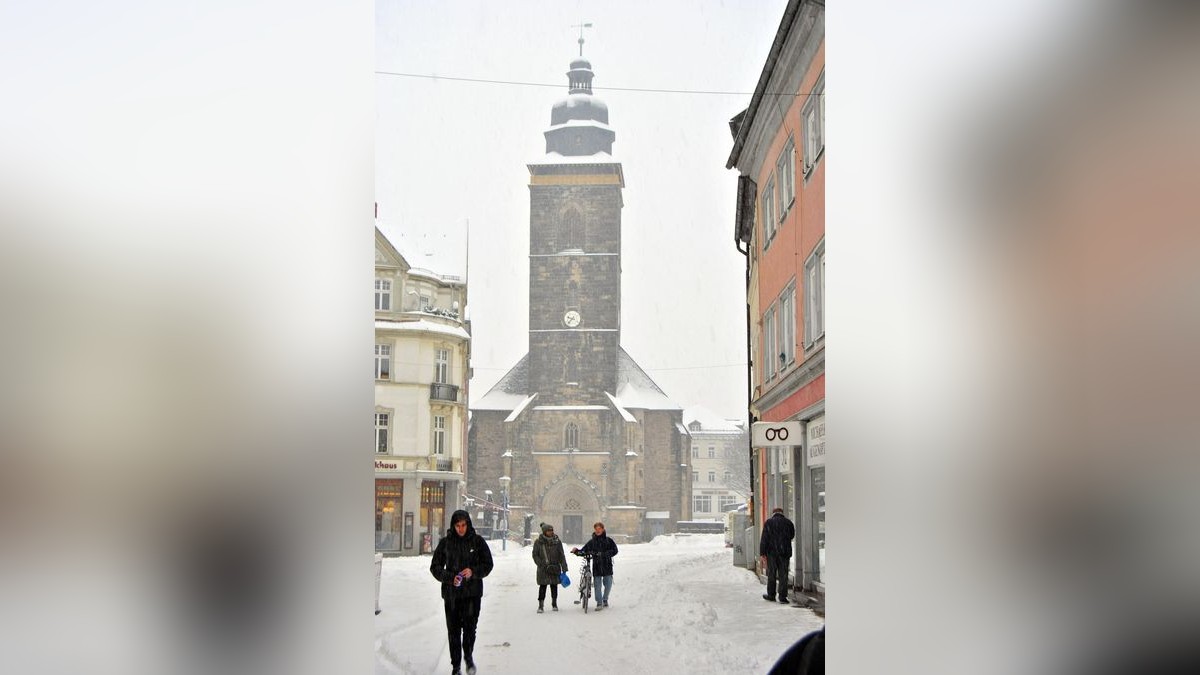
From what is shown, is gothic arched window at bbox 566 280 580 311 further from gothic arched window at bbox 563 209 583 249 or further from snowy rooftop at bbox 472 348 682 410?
snowy rooftop at bbox 472 348 682 410

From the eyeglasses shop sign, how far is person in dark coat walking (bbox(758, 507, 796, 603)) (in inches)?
15.8

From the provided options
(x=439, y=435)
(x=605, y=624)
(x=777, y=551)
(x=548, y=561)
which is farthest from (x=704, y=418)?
(x=439, y=435)

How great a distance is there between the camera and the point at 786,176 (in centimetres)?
661

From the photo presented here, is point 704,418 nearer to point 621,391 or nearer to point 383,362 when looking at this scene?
point 621,391

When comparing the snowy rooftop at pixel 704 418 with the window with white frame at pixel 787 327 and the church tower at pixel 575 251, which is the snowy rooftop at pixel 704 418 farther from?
the window with white frame at pixel 787 327

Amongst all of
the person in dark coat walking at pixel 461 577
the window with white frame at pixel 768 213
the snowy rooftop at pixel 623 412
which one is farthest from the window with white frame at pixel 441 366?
the window with white frame at pixel 768 213

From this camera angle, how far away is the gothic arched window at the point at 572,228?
608 centimetres

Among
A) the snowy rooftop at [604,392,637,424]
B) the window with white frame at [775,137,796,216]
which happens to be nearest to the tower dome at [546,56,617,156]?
the window with white frame at [775,137,796,216]

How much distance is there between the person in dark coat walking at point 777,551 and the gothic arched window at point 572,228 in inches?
76.0

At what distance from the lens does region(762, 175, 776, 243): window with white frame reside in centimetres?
713

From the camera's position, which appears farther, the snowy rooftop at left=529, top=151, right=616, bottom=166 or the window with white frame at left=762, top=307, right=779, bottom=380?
the window with white frame at left=762, top=307, right=779, bottom=380
